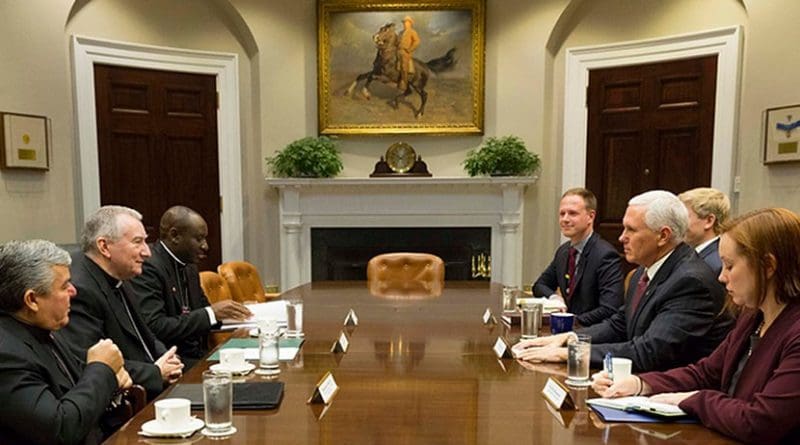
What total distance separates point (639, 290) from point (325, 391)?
126 centimetres

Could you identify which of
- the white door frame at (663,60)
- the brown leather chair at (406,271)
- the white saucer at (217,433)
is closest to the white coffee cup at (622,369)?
the white saucer at (217,433)

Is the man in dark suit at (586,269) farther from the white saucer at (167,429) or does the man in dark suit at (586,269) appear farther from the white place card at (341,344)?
the white saucer at (167,429)

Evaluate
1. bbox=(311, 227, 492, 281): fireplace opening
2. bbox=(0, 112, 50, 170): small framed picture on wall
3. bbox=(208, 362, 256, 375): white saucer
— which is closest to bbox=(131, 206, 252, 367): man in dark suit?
bbox=(208, 362, 256, 375): white saucer

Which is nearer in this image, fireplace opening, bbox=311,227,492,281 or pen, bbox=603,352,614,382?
pen, bbox=603,352,614,382

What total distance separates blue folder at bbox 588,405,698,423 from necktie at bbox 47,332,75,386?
4.55ft

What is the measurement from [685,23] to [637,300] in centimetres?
344

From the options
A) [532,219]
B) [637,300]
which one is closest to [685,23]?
[532,219]

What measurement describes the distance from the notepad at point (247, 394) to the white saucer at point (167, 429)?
0.44 ft

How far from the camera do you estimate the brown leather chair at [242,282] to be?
3.31 m

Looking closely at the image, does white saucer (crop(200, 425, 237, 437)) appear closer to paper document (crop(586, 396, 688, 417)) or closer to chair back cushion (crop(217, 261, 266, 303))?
paper document (crop(586, 396, 688, 417))

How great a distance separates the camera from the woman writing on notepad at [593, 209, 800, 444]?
1.25m

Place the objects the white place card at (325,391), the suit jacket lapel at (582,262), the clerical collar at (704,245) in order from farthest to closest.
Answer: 1. the suit jacket lapel at (582,262)
2. the clerical collar at (704,245)
3. the white place card at (325,391)

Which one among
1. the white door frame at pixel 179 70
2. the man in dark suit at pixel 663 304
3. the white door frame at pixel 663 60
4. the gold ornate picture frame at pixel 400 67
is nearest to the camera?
the man in dark suit at pixel 663 304

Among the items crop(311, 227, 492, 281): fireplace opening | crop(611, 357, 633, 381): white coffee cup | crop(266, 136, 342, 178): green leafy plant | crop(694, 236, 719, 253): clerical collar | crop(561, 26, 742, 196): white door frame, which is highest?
crop(561, 26, 742, 196): white door frame
